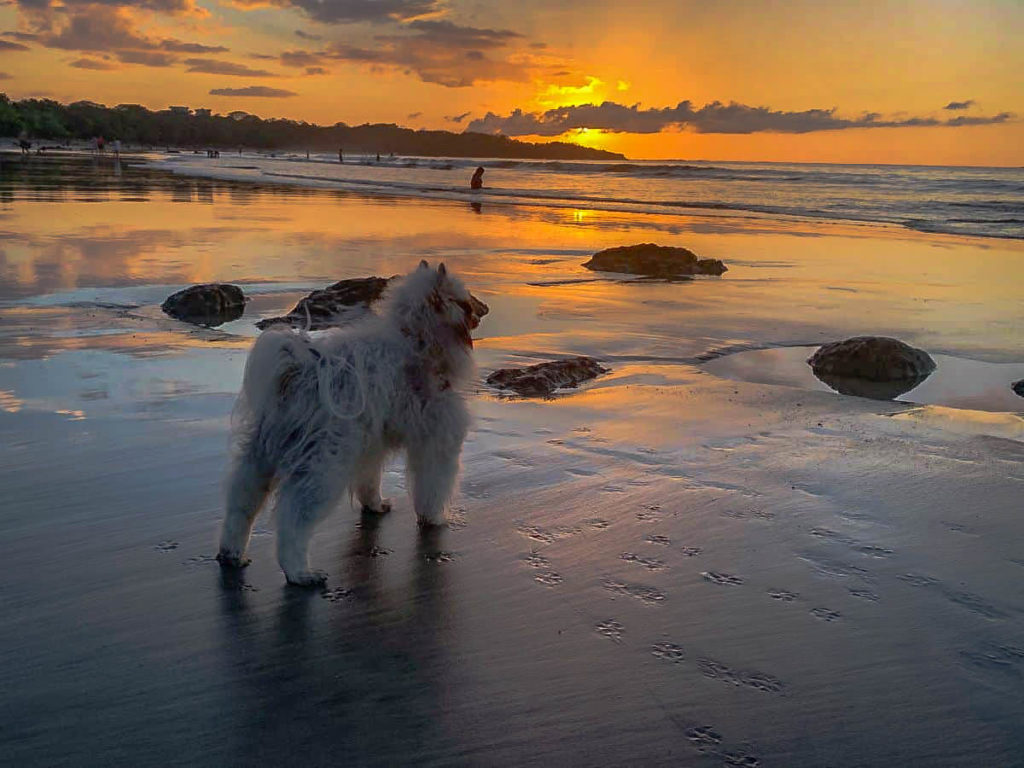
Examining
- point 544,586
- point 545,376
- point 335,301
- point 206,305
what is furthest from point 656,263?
point 544,586

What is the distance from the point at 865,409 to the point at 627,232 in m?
18.9

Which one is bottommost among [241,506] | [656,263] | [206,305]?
[206,305]

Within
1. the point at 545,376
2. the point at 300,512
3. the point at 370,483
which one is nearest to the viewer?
the point at 300,512

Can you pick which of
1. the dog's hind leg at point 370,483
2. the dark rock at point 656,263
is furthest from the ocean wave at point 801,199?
the dog's hind leg at point 370,483

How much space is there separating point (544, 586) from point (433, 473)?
38.0 inches

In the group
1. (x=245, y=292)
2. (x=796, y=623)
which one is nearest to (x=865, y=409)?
(x=796, y=623)

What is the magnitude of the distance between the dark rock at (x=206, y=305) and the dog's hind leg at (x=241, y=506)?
6.60m

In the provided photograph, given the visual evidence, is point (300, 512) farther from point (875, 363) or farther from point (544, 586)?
point (875, 363)

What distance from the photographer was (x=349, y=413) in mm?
4000

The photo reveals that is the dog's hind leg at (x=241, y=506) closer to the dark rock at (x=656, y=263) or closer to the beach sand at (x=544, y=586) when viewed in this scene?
the beach sand at (x=544, y=586)

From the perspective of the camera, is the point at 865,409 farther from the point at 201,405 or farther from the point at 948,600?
the point at 201,405

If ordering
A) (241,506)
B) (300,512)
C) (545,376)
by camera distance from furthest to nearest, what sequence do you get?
(545,376) < (241,506) < (300,512)

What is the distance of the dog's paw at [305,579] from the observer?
399cm

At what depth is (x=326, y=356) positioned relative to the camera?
13.4 feet
